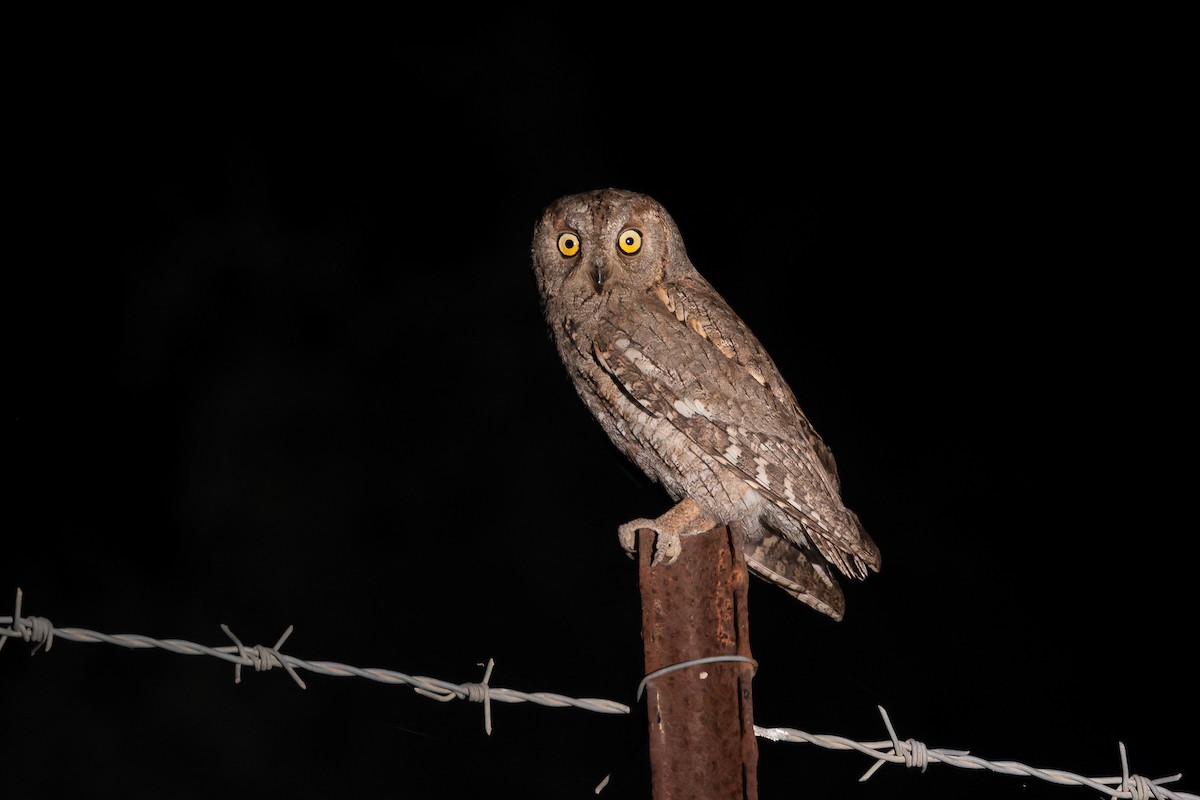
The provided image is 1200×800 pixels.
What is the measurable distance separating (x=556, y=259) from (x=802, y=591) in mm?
869

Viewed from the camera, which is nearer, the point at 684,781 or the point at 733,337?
the point at 684,781

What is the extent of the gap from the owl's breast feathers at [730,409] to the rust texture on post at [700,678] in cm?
66

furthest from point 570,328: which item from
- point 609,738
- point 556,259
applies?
point 609,738

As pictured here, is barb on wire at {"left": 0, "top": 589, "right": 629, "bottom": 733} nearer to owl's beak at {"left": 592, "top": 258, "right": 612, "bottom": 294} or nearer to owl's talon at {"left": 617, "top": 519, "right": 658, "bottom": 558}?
owl's talon at {"left": 617, "top": 519, "right": 658, "bottom": 558}

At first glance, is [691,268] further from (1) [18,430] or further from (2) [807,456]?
(1) [18,430]

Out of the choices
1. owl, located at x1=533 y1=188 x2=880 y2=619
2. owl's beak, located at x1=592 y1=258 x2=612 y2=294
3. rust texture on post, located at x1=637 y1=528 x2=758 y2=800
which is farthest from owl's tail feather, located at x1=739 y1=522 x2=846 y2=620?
rust texture on post, located at x1=637 y1=528 x2=758 y2=800

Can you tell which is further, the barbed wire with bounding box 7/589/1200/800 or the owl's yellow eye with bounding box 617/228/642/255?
the owl's yellow eye with bounding box 617/228/642/255

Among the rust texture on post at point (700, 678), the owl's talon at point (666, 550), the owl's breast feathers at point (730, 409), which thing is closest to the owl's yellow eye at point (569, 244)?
the owl's breast feathers at point (730, 409)

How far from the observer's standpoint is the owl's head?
6.93 feet

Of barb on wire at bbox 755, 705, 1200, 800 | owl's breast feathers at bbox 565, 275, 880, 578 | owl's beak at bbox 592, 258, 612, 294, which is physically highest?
owl's beak at bbox 592, 258, 612, 294

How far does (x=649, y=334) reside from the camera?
2008 millimetres

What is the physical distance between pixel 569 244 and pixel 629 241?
0.13 metres

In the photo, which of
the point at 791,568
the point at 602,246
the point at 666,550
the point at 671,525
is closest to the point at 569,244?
the point at 602,246

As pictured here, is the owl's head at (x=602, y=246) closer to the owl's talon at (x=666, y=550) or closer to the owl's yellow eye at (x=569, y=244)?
the owl's yellow eye at (x=569, y=244)
